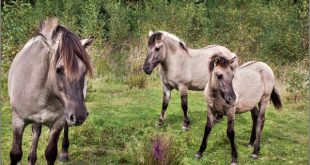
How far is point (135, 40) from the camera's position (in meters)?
14.6

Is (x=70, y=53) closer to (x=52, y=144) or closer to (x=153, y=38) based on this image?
(x=52, y=144)

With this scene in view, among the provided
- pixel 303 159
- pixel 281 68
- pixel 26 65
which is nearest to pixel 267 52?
pixel 281 68

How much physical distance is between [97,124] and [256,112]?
107 inches

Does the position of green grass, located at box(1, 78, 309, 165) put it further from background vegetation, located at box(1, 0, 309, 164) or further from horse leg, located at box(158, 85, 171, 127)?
horse leg, located at box(158, 85, 171, 127)

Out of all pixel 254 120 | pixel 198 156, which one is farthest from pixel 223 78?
pixel 254 120

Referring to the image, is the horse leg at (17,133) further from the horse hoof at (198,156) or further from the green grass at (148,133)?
the horse hoof at (198,156)

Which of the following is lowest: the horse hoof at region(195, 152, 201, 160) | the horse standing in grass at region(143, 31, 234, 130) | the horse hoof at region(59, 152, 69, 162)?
the horse hoof at region(195, 152, 201, 160)

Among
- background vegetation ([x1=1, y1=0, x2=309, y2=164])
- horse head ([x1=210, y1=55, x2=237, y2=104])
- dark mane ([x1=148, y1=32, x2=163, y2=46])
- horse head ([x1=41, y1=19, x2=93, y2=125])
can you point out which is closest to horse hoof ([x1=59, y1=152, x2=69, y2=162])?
background vegetation ([x1=1, y1=0, x2=309, y2=164])

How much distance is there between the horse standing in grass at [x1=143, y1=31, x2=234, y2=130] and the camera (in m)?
7.66

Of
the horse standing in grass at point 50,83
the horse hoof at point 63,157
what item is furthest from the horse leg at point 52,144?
the horse hoof at point 63,157

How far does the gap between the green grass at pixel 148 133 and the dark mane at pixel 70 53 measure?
2.05m

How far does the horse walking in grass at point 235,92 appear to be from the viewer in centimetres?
557

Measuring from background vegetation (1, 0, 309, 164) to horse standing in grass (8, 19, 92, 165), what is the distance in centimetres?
135

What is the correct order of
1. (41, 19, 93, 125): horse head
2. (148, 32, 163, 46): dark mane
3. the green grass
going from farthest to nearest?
(148, 32, 163, 46): dark mane < the green grass < (41, 19, 93, 125): horse head
